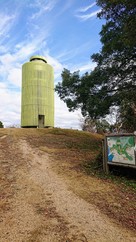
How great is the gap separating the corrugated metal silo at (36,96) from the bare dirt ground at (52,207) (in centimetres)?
1458

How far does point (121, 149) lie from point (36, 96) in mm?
16968

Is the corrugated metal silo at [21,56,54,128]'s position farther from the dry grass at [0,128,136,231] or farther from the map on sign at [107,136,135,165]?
the map on sign at [107,136,135,165]

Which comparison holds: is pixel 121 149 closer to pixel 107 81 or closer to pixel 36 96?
pixel 107 81

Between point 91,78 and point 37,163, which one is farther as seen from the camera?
point 91,78

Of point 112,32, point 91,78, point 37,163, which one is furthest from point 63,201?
point 112,32

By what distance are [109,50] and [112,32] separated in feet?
3.00

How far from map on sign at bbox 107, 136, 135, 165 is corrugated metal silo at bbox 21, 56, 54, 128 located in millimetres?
15990

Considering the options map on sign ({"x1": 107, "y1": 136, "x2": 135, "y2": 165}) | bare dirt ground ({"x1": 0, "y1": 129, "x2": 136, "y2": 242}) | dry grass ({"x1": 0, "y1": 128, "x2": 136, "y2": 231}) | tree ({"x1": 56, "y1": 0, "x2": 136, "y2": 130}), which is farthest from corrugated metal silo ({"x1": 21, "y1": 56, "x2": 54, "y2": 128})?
map on sign ({"x1": 107, "y1": 136, "x2": 135, "y2": 165})

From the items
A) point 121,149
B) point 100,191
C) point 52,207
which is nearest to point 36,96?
point 121,149

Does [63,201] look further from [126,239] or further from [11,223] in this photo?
[126,239]

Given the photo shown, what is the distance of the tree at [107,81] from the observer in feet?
31.3

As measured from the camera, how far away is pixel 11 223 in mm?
3283

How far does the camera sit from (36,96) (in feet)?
70.5

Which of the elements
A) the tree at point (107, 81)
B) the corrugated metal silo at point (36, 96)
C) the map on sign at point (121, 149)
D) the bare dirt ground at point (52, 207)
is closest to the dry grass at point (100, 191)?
the bare dirt ground at point (52, 207)
